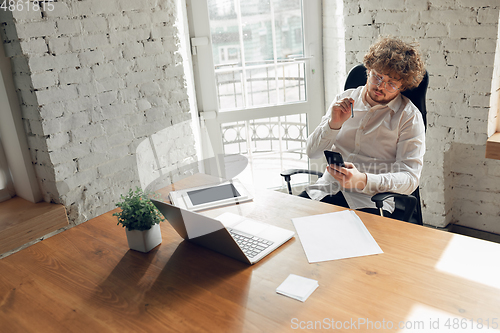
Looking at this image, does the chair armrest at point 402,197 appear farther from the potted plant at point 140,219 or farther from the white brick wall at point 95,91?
the white brick wall at point 95,91

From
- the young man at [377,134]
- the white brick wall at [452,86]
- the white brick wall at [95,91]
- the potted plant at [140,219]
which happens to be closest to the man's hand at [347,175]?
the young man at [377,134]

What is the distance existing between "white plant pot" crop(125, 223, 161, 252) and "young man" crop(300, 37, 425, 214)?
73cm

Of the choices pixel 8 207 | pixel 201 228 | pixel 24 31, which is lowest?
pixel 8 207

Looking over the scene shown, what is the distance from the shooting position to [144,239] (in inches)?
51.7

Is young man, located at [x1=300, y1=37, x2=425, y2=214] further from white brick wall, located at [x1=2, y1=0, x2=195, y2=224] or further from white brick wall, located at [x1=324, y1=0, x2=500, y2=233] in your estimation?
white brick wall, located at [x1=2, y1=0, x2=195, y2=224]

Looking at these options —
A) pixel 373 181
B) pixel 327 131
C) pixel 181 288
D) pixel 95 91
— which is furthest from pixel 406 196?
pixel 95 91

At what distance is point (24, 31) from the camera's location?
182 cm

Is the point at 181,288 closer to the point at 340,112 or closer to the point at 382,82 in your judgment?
the point at 340,112

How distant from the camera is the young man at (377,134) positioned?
170cm

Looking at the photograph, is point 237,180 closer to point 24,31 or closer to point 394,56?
point 394,56

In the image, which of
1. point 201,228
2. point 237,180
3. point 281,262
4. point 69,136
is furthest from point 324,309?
point 69,136

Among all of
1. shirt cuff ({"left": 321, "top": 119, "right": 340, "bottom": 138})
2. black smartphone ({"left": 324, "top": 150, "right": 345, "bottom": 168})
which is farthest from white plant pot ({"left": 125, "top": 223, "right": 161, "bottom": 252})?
shirt cuff ({"left": 321, "top": 119, "right": 340, "bottom": 138})

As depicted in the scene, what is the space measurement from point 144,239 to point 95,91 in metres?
1.13

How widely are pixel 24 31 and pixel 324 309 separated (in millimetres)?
1763
